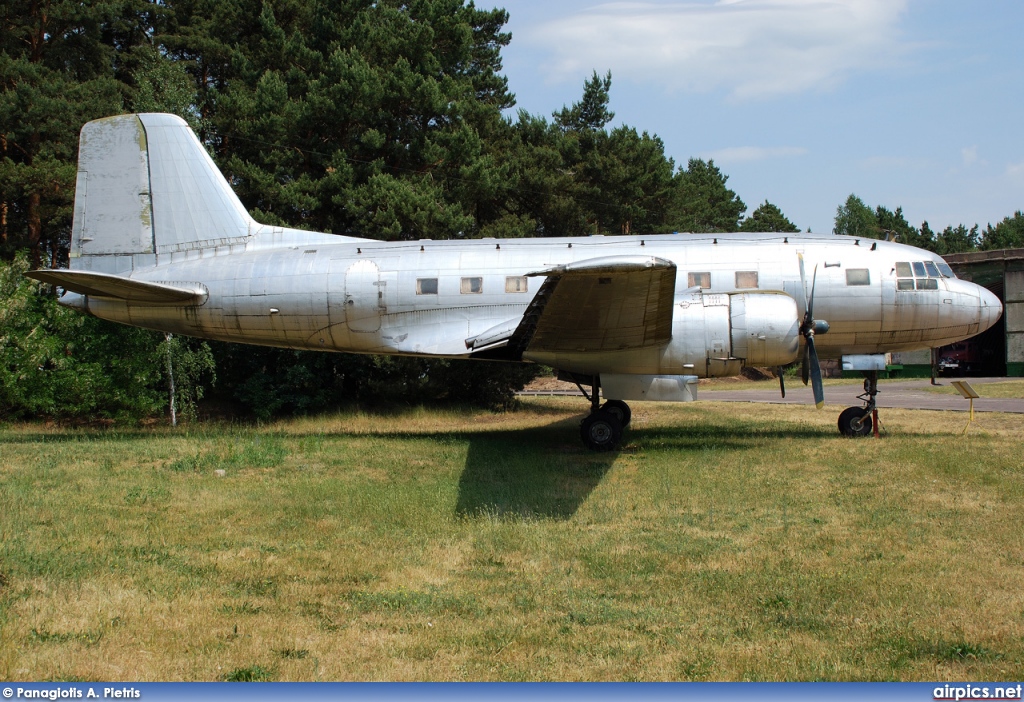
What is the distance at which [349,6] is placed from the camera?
28281mm

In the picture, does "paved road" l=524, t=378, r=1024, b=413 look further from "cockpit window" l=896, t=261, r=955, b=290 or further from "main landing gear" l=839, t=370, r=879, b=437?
"cockpit window" l=896, t=261, r=955, b=290

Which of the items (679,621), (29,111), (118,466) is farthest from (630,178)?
(679,621)

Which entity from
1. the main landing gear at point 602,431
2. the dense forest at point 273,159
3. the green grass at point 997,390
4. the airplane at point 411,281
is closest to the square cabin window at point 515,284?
the airplane at point 411,281

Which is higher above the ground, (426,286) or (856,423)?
(426,286)

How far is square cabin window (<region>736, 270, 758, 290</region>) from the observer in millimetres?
14609

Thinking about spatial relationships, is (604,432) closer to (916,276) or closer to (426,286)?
(426,286)

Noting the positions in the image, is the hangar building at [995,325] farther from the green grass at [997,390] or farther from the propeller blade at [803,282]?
the propeller blade at [803,282]

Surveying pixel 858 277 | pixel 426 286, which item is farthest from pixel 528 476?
pixel 858 277

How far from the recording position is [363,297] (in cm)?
1513

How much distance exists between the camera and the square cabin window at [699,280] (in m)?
14.6

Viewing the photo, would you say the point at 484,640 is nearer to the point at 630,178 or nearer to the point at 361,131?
the point at 361,131

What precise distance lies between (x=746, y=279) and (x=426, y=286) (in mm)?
5998

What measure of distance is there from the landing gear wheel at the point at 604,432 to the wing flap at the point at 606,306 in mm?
1771

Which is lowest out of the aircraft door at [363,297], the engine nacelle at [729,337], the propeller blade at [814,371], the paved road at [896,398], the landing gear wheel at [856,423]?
the paved road at [896,398]
